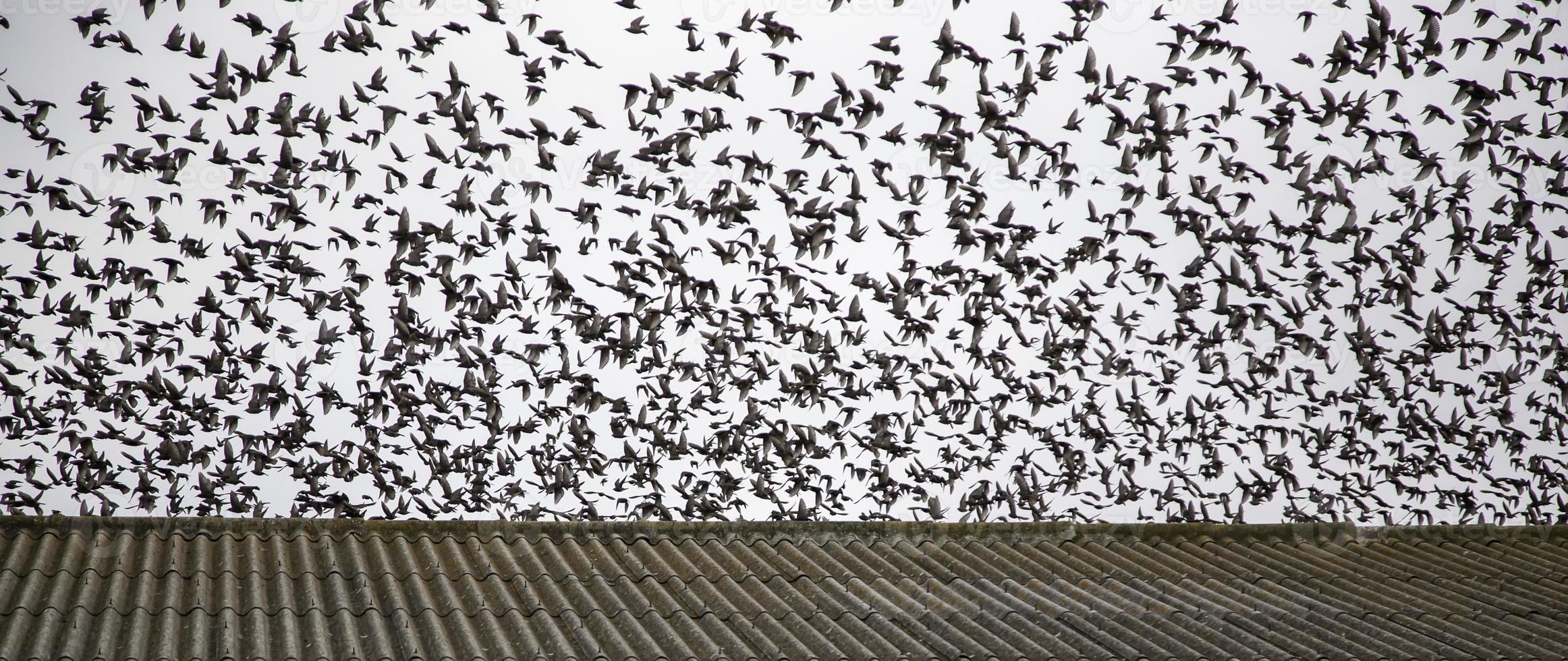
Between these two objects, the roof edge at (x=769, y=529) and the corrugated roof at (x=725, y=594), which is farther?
the roof edge at (x=769, y=529)

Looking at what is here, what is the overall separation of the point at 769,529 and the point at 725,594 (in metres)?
1.30

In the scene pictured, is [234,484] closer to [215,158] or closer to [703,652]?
[215,158]

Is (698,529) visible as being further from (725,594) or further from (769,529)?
(725,594)

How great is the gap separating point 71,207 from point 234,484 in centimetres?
529

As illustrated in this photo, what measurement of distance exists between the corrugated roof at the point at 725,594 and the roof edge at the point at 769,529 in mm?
16

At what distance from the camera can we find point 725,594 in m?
7.00

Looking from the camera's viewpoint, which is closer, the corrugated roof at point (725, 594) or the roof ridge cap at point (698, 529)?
the corrugated roof at point (725, 594)

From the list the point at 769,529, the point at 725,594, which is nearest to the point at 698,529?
the point at 769,529

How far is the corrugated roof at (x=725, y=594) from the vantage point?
5.94m

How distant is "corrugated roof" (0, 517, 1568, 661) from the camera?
5.94 meters

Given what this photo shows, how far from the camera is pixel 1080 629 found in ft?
21.7

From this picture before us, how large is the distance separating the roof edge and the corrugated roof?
16mm

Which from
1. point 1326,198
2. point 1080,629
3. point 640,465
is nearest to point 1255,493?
point 1326,198

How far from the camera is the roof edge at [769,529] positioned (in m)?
7.27
